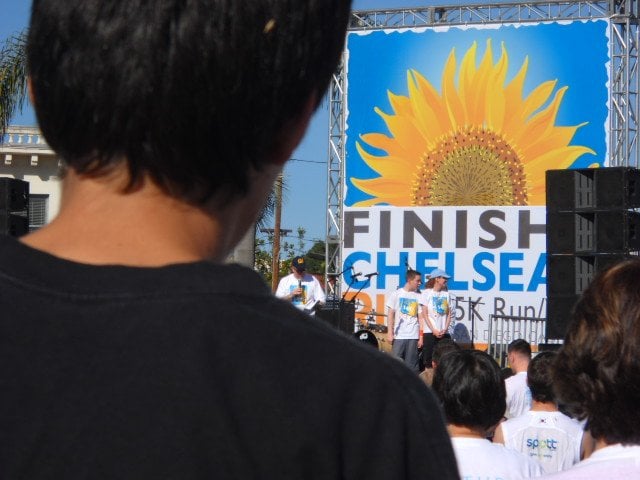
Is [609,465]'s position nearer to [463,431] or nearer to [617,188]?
[463,431]

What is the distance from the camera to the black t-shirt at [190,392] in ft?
3.04

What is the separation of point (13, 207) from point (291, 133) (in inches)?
361

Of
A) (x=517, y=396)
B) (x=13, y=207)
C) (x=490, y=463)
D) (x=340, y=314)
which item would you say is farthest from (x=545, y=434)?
(x=340, y=314)

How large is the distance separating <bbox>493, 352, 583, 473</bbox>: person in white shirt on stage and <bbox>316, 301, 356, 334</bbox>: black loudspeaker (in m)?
9.96

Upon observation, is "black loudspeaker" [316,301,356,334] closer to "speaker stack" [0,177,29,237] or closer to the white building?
"speaker stack" [0,177,29,237]

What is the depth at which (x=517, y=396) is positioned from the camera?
256 inches

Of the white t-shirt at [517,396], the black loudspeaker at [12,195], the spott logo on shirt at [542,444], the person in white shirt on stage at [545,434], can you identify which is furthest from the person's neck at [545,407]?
the black loudspeaker at [12,195]

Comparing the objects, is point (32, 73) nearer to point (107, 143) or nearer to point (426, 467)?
point (107, 143)

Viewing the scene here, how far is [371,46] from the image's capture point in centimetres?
2014

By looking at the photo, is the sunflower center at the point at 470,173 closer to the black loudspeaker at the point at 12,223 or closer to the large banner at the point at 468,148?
the large banner at the point at 468,148

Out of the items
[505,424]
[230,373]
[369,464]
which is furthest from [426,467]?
[505,424]

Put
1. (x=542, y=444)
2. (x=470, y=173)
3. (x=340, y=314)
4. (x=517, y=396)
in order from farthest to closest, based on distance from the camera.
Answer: (x=470, y=173)
(x=340, y=314)
(x=517, y=396)
(x=542, y=444)

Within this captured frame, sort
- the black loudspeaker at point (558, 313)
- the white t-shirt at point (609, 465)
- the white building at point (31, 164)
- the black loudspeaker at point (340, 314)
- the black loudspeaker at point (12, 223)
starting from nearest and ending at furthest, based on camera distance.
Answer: the white t-shirt at point (609, 465)
the black loudspeaker at point (558, 313)
the black loudspeaker at point (12, 223)
the black loudspeaker at point (340, 314)
the white building at point (31, 164)

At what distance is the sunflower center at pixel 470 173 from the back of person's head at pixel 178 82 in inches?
721
